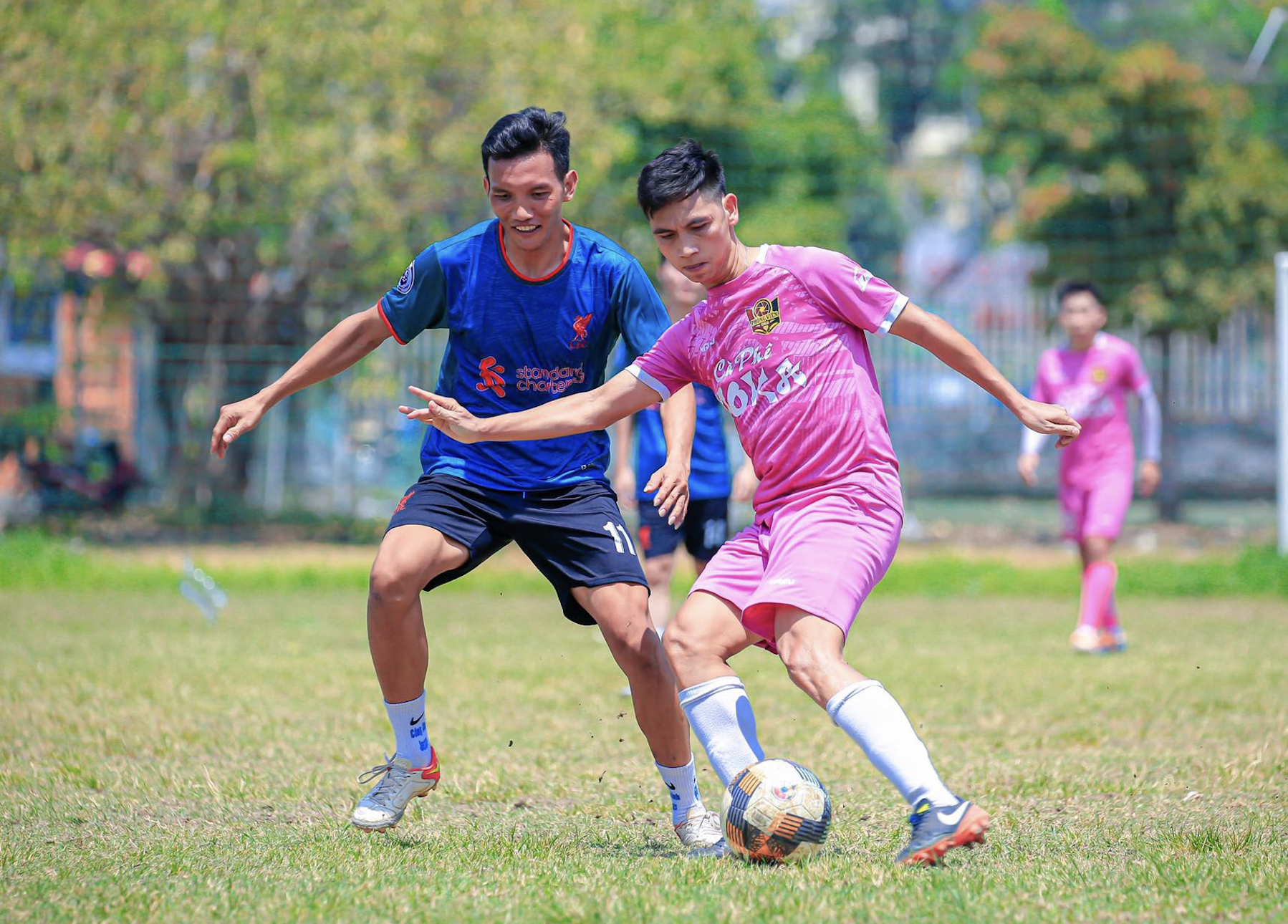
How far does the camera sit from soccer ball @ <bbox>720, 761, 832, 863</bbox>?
366cm

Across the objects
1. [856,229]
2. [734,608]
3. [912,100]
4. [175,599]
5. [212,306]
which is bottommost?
[175,599]

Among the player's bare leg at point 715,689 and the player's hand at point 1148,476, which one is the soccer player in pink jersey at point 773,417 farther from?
the player's hand at point 1148,476

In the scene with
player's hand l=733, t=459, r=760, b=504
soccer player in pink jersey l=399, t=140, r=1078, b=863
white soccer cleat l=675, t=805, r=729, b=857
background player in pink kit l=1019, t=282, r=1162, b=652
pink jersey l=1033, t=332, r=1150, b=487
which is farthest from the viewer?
pink jersey l=1033, t=332, r=1150, b=487

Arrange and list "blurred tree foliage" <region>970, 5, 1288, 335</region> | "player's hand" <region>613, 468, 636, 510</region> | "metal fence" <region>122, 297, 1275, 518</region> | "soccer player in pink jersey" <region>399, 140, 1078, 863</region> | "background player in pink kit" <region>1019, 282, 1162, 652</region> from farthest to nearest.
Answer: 1. "blurred tree foliage" <region>970, 5, 1288, 335</region>
2. "metal fence" <region>122, 297, 1275, 518</region>
3. "background player in pink kit" <region>1019, 282, 1162, 652</region>
4. "player's hand" <region>613, 468, 636, 510</region>
5. "soccer player in pink jersey" <region>399, 140, 1078, 863</region>

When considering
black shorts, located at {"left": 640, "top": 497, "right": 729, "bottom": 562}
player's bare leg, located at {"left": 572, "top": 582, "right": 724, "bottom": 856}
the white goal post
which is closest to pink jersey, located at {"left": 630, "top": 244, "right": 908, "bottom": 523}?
player's bare leg, located at {"left": 572, "top": 582, "right": 724, "bottom": 856}

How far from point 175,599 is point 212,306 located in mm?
5007

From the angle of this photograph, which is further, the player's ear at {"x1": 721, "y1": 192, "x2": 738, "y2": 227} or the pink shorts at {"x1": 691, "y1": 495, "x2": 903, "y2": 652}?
the player's ear at {"x1": 721, "y1": 192, "x2": 738, "y2": 227}

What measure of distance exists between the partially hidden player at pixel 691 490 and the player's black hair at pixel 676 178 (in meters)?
2.90

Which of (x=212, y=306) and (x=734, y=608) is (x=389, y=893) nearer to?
(x=734, y=608)

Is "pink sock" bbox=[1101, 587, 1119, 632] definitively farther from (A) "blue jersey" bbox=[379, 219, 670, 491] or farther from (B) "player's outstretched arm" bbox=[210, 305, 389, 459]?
(B) "player's outstretched arm" bbox=[210, 305, 389, 459]

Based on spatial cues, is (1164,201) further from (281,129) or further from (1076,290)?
(281,129)

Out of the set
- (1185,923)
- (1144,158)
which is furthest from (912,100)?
(1185,923)

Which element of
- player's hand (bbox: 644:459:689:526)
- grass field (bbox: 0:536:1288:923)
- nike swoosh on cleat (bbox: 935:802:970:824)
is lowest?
grass field (bbox: 0:536:1288:923)

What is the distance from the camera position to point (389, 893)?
3373 millimetres
